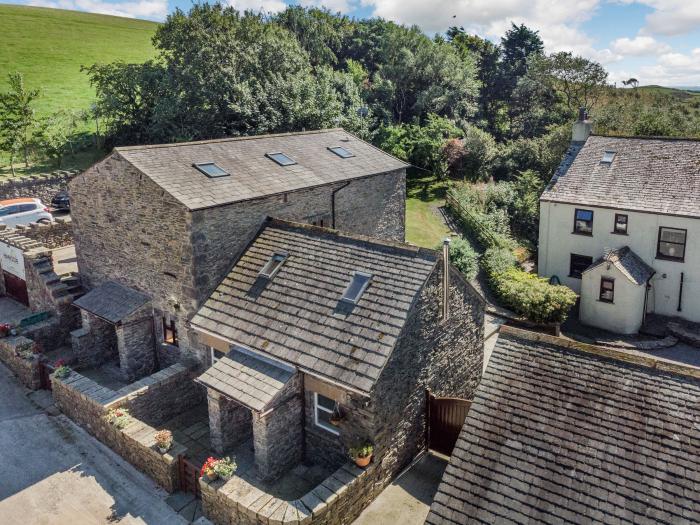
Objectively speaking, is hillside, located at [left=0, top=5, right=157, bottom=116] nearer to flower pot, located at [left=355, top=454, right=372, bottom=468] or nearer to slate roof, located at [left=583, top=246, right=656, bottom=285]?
slate roof, located at [left=583, top=246, right=656, bottom=285]

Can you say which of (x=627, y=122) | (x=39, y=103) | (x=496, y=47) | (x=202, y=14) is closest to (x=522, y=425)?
(x=627, y=122)

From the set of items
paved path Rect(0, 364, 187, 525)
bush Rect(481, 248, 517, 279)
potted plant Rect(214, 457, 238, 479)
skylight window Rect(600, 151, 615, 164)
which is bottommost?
paved path Rect(0, 364, 187, 525)

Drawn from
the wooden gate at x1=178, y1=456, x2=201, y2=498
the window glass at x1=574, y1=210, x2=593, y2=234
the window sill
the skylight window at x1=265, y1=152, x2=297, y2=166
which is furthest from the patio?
the window sill

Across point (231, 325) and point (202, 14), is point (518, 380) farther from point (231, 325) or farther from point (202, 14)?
point (202, 14)

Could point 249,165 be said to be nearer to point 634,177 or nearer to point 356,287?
point 356,287

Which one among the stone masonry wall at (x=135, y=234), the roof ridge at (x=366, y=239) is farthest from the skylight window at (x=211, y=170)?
the roof ridge at (x=366, y=239)

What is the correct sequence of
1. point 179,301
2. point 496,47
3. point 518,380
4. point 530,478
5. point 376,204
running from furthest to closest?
1. point 496,47
2. point 376,204
3. point 179,301
4. point 518,380
5. point 530,478
